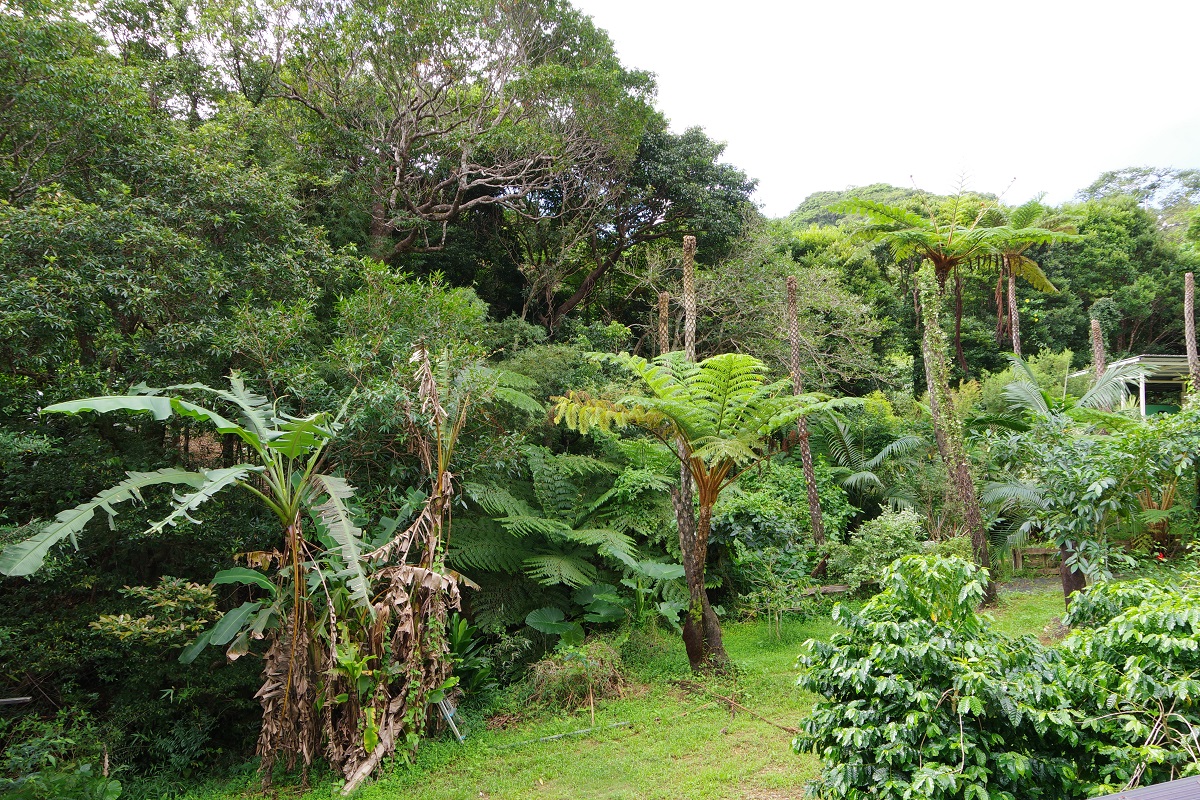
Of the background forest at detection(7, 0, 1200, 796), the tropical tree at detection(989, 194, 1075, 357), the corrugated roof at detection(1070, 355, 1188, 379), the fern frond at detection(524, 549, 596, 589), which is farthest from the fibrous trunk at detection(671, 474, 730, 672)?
the corrugated roof at detection(1070, 355, 1188, 379)

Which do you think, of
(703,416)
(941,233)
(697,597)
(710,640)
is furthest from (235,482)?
(941,233)

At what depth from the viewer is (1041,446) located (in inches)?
237

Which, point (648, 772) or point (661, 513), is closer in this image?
point (648, 772)

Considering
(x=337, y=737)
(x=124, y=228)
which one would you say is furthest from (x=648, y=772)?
(x=124, y=228)

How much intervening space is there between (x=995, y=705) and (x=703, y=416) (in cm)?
315

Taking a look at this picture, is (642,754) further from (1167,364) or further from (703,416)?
(1167,364)

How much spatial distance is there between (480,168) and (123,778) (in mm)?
8275

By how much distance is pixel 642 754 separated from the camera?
4609mm

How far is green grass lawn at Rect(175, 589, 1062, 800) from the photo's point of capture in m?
4.15

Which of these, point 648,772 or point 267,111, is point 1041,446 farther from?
point 267,111

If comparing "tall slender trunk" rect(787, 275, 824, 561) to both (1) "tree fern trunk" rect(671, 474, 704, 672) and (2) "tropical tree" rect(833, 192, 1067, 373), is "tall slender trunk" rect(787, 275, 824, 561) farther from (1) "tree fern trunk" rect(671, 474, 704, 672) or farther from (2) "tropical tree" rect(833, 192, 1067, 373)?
(1) "tree fern trunk" rect(671, 474, 704, 672)

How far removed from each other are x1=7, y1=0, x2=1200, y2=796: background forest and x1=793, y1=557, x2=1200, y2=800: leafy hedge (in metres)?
2.72

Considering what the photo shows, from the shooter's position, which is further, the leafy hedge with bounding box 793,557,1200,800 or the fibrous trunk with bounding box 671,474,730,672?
the fibrous trunk with bounding box 671,474,730,672

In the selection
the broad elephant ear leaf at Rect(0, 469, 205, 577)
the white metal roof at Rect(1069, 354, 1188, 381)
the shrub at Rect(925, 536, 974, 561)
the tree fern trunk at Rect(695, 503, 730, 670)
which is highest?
the white metal roof at Rect(1069, 354, 1188, 381)
